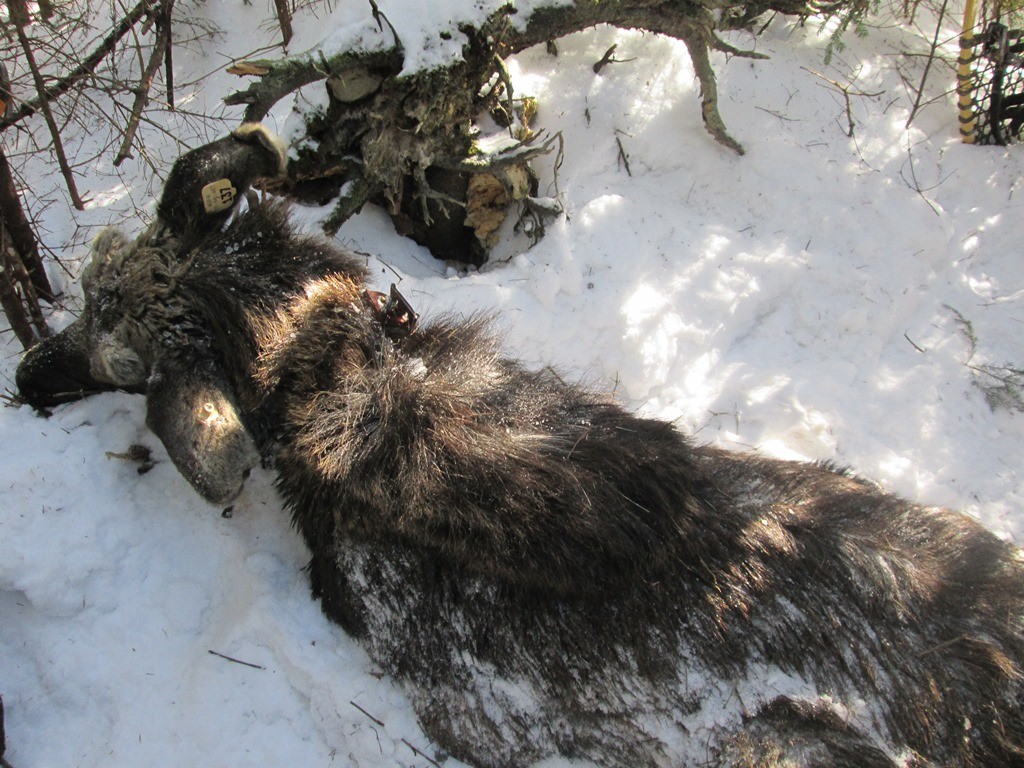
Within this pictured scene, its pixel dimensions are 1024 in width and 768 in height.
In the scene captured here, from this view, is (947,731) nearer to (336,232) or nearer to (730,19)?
(336,232)

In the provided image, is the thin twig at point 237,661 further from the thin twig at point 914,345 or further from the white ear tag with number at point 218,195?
the thin twig at point 914,345

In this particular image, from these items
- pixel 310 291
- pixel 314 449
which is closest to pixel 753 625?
pixel 314 449

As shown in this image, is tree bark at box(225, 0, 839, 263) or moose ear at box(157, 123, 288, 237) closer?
moose ear at box(157, 123, 288, 237)

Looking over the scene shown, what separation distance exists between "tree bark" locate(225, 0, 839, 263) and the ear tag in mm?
1062

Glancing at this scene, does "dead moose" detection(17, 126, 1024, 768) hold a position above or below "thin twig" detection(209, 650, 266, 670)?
above

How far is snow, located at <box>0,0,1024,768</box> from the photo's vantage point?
289cm

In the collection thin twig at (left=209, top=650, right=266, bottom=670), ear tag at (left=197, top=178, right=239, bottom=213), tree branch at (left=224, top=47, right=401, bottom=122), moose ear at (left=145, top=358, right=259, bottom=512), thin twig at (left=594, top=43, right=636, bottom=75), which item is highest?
tree branch at (left=224, top=47, right=401, bottom=122)

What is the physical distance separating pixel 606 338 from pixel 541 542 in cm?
186

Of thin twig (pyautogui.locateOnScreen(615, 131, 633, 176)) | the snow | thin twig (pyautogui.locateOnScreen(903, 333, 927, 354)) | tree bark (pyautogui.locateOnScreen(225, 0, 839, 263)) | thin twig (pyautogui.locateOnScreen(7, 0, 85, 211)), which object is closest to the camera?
the snow

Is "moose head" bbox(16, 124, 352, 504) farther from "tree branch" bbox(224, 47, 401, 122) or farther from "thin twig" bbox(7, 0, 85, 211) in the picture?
"thin twig" bbox(7, 0, 85, 211)

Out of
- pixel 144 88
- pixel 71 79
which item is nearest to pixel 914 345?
pixel 144 88

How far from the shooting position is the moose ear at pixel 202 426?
257 cm

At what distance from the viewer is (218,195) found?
2973mm

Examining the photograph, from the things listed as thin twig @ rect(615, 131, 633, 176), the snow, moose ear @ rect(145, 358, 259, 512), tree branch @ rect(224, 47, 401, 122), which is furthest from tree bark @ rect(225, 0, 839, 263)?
moose ear @ rect(145, 358, 259, 512)
